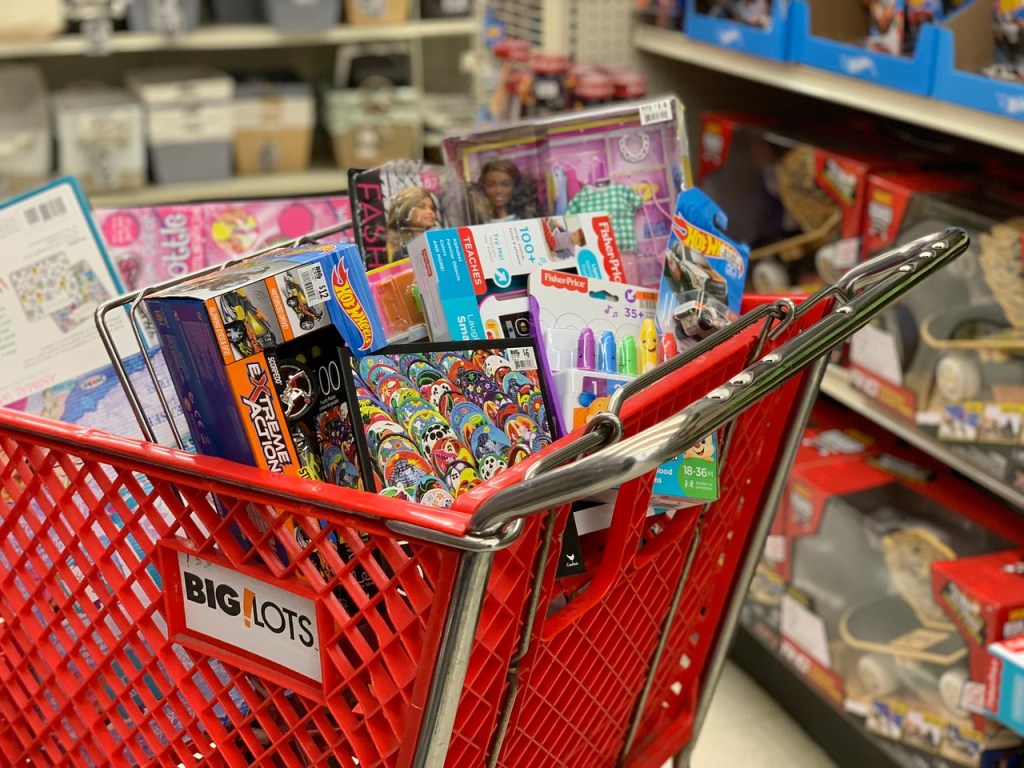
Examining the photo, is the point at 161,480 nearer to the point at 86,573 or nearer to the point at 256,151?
the point at 86,573

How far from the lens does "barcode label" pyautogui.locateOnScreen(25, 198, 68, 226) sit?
1028 millimetres

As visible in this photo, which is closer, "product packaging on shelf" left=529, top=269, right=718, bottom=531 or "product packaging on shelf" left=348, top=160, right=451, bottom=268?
"product packaging on shelf" left=529, top=269, right=718, bottom=531

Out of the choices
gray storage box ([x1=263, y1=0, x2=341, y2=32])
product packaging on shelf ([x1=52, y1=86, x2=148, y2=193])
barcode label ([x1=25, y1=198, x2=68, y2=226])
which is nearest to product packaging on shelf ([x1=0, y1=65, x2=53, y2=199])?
product packaging on shelf ([x1=52, y1=86, x2=148, y2=193])

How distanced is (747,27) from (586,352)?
1.11 meters

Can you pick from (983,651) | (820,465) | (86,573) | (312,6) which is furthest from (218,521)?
(312,6)

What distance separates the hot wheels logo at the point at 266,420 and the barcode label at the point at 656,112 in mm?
497

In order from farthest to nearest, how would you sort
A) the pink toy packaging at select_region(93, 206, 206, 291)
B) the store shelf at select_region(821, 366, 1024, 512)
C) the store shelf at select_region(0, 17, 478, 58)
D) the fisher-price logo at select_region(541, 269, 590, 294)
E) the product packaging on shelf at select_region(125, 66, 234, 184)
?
the product packaging on shelf at select_region(125, 66, 234, 184) → the store shelf at select_region(0, 17, 478, 58) → the store shelf at select_region(821, 366, 1024, 512) → the pink toy packaging at select_region(93, 206, 206, 291) → the fisher-price logo at select_region(541, 269, 590, 294)

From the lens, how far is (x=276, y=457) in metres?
0.71

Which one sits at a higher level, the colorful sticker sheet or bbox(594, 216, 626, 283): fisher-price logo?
bbox(594, 216, 626, 283): fisher-price logo

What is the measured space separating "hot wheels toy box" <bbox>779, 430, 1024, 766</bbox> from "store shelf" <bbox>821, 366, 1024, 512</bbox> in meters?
0.06

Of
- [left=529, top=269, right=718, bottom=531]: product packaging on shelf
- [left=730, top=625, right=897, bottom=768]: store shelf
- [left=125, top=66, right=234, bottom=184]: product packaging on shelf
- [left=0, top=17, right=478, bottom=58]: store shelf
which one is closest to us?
[left=529, top=269, right=718, bottom=531]: product packaging on shelf

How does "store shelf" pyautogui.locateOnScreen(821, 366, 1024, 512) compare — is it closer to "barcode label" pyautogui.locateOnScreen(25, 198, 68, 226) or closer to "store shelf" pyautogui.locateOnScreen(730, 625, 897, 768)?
"store shelf" pyautogui.locateOnScreen(730, 625, 897, 768)

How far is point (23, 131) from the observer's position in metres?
2.65

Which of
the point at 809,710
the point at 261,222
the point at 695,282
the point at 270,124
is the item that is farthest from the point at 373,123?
the point at 695,282
